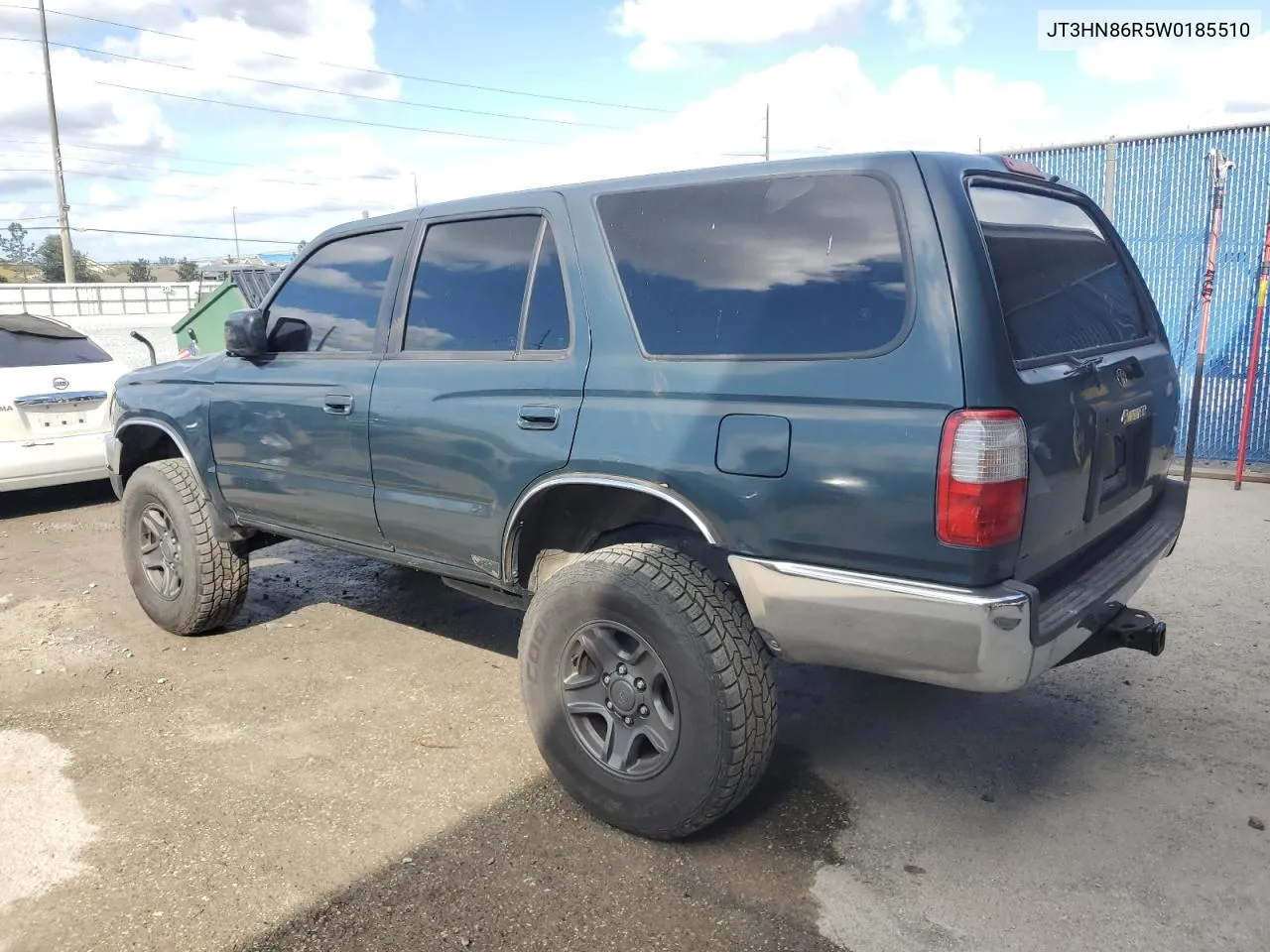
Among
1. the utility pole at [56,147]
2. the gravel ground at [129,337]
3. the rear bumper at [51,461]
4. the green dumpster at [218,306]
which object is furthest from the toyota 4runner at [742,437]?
the utility pole at [56,147]

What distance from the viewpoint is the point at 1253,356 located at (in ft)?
25.3

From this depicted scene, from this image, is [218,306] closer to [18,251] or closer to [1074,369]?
[1074,369]

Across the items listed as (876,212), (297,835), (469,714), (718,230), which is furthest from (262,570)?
(876,212)

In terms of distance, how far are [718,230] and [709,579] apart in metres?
1.01

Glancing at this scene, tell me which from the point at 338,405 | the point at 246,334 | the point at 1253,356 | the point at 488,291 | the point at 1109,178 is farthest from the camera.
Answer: the point at 1109,178

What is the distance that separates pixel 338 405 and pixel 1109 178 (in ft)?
24.5

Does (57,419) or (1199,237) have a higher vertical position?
(1199,237)

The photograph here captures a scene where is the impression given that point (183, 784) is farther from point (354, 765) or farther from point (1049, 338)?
point (1049, 338)

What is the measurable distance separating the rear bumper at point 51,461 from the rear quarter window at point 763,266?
5467 mm

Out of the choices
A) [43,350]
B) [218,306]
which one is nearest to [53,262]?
[218,306]

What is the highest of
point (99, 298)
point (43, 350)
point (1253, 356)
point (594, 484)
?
point (99, 298)

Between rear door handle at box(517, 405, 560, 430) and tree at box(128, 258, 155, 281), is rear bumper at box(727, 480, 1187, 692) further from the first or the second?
tree at box(128, 258, 155, 281)

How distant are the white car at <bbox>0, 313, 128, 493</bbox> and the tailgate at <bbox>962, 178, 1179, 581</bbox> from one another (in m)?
6.52

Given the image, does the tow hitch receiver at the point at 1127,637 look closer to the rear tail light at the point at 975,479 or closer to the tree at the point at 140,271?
the rear tail light at the point at 975,479
